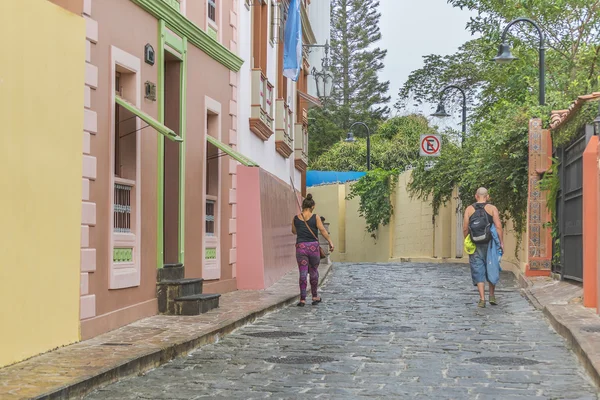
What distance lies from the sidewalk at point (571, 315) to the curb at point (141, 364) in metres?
3.80

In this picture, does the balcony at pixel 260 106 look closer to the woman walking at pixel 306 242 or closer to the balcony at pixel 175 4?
the woman walking at pixel 306 242

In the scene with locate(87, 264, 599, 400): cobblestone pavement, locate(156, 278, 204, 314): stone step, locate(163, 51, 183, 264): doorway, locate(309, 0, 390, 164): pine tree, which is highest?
locate(309, 0, 390, 164): pine tree

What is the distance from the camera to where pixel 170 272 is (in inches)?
497

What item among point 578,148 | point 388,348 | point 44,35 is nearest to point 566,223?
point 578,148

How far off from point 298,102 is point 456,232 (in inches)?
246

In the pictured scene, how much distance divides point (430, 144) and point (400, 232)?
652 centimetres

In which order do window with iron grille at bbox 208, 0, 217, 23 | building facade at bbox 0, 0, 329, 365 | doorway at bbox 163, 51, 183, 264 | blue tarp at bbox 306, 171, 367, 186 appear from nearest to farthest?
1. building facade at bbox 0, 0, 329, 365
2. doorway at bbox 163, 51, 183, 264
3. window with iron grille at bbox 208, 0, 217, 23
4. blue tarp at bbox 306, 171, 367, 186

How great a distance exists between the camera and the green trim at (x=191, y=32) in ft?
39.8

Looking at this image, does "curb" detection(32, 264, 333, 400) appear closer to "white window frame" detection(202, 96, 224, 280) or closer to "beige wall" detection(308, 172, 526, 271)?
"white window frame" detection(202, 96, 224, 280)

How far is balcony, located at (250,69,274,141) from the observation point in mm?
Answer: 17938

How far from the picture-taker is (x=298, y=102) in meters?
28.5

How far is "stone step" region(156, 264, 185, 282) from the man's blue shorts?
→ 14.4ft

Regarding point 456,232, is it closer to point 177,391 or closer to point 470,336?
point 470,336

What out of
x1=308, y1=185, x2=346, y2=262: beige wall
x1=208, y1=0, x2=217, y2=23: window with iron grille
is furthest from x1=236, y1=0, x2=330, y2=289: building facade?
x1=308, y1=185, x2=346, y2=262: beige wall
